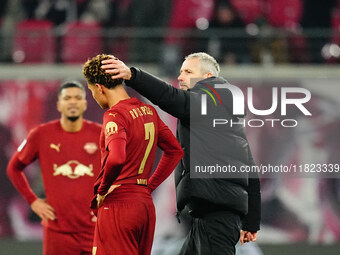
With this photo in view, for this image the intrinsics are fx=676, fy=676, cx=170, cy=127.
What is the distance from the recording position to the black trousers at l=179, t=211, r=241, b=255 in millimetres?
5090

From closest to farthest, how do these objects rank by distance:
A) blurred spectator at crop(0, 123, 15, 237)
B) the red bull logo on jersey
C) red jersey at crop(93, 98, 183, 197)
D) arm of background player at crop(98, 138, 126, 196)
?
arm of background player at crop(98, 138, 126, 196) → red jersey at crop(93, 98, 183, 197) → the red bull logo on jersey → blurred spectator at crop(0, 123, 15, 237)

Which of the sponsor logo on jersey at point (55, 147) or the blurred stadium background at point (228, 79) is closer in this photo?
the sponsor logo on jersey at point (55, 147)

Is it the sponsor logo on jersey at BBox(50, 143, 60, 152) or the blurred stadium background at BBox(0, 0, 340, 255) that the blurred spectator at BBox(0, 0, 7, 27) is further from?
the sponsor logo on jersey at BBox(50, 143, 60, 152)

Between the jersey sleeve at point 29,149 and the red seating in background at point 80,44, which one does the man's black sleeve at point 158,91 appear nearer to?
the jersey sleeve at point 29,149

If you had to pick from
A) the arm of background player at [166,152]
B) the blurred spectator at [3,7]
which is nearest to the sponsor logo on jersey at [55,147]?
A: the arm of background player at [166,152]

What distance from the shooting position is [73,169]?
6.60m

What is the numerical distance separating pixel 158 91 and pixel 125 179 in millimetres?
683

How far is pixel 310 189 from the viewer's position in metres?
10.2

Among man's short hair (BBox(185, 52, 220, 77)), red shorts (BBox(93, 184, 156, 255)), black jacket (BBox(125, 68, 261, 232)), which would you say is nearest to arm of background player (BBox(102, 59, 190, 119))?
black jacket (BBox(125, 68, 261, 232))

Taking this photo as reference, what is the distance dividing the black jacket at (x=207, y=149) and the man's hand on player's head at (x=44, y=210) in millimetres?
1695

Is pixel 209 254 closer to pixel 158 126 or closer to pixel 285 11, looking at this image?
pixel 158 126

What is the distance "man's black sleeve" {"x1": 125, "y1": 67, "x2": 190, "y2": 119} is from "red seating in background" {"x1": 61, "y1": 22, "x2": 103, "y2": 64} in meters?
5.66

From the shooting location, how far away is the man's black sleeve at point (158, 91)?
489 centimetres

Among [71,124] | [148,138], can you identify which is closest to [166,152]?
[148,138]
